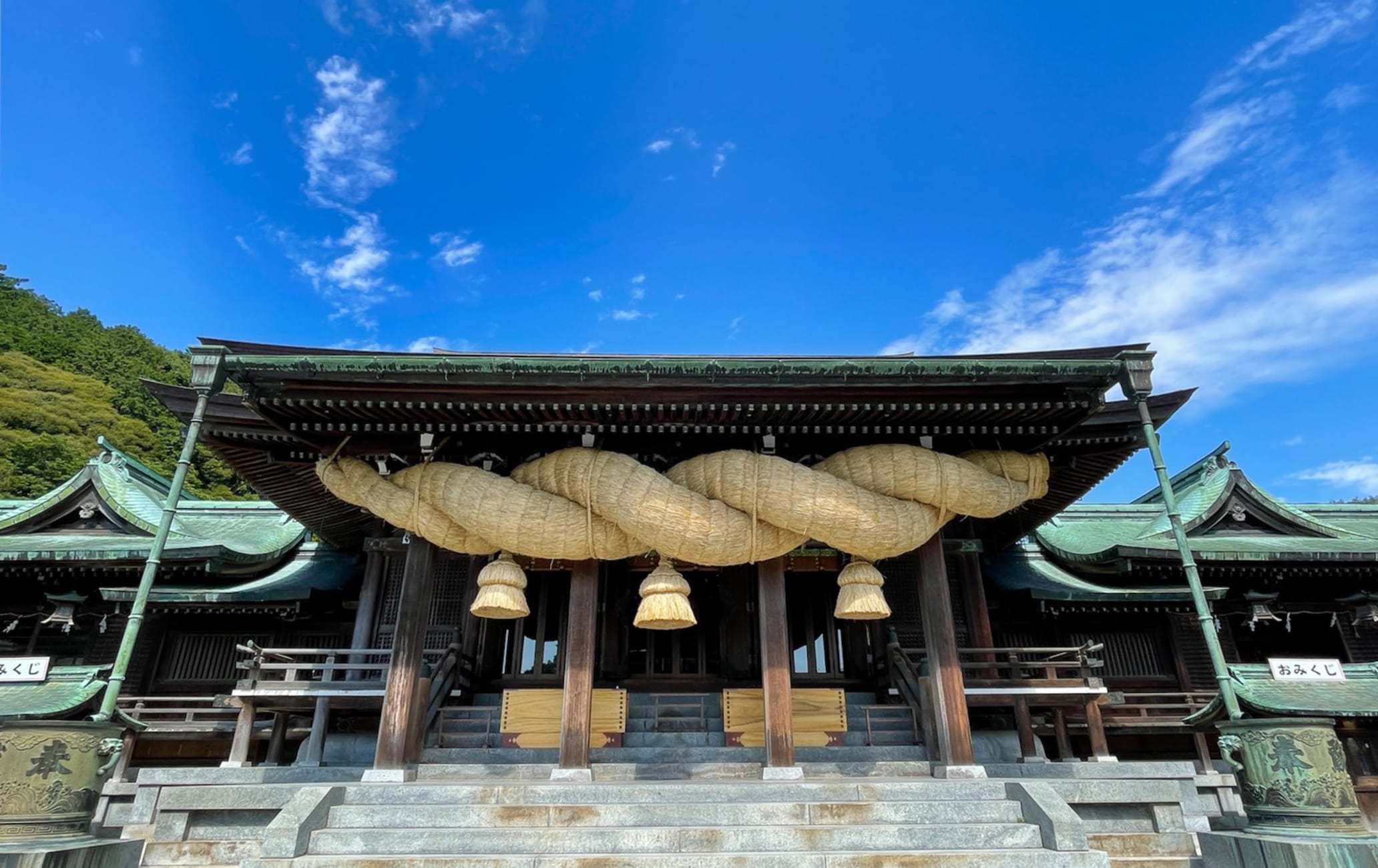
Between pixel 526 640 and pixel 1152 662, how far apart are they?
34.4 feet

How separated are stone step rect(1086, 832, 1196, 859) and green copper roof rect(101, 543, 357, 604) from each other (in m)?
11.1

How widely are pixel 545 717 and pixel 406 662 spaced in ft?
7.71

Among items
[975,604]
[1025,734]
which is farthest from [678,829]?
[975,604]

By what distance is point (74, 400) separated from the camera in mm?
34562

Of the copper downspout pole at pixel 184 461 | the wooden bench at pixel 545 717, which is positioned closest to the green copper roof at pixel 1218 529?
the wooden bench at pixel 545 717

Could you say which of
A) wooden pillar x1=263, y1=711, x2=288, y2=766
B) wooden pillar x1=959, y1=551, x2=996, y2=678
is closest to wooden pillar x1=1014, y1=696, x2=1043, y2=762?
wooden pillar x1=959, y1=551, x2=996, y2=678

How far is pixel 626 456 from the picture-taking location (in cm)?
775

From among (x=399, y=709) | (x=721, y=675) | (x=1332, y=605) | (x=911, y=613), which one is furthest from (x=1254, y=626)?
(x=399, y=709)

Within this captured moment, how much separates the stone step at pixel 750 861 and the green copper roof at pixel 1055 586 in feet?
22.1

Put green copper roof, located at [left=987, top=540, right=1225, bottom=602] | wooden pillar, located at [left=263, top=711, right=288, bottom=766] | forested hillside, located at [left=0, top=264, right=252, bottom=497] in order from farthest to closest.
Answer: forested hillside, located at [left=0, top=264, right=252, bottom=497] → green copper roof, located at [left=987, top=540, right=1225, bottom=602] → wooden pillar, located at [left=263, top=711, right=288, bottom=766]

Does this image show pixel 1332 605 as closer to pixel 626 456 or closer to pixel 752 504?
pixel 752 504

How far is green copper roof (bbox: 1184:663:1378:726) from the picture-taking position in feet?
24.6

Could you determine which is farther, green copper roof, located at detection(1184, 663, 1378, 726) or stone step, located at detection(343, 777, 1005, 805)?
green copper roof, located at detection(1184, 663, 1378, 726)

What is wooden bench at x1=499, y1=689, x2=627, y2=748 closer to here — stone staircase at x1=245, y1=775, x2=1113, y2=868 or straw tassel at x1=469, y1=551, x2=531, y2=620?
straw tassel at x1=469, y1=551, x2=531, y2=620
